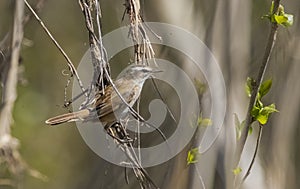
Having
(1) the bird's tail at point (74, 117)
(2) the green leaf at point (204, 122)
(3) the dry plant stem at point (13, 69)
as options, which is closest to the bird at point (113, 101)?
(1) the bird's tail at point (74, 117)

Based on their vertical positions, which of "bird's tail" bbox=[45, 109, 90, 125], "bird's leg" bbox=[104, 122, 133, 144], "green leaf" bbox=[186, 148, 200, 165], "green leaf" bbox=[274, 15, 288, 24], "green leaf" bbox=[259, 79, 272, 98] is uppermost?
"green leaf" bbox=[274, 15, 288, 24]

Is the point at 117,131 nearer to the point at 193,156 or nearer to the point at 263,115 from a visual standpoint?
the point at 193,156

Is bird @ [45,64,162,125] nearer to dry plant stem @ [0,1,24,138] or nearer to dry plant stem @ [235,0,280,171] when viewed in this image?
dry plant stem @ [235,0,280,171]

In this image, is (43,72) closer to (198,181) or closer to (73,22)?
(73,22)

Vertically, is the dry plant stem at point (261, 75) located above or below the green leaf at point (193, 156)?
above

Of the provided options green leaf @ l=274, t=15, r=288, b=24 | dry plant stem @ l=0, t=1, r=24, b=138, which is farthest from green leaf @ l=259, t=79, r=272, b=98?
dry plant stem @ l=0, t=1, r=24, b=138

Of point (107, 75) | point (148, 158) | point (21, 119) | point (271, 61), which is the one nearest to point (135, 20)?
point (107, 75)

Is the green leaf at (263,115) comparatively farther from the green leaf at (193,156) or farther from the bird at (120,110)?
the bird at (120,110)
